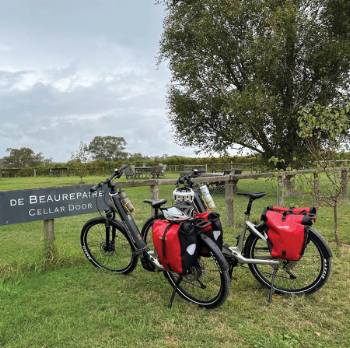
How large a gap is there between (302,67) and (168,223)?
14.0 meters

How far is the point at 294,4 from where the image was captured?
14703mm

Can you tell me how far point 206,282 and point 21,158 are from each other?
67.9 meters

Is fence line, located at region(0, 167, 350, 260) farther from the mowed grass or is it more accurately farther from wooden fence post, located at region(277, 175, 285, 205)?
the mowed grass

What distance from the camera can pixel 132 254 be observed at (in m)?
4.65

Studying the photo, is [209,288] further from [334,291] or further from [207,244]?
[334,291]

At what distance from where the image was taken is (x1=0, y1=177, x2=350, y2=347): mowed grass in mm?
3152

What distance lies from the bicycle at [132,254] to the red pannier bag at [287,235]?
1.91 ft

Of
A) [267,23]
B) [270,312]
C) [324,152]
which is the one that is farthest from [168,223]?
[267,23]

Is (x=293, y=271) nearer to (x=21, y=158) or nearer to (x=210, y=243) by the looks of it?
(x=210, y=243)

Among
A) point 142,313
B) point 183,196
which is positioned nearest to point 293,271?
point 183,196

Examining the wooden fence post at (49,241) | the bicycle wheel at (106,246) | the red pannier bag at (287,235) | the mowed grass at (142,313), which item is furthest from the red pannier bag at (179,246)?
the wooden fence post at (49,241)

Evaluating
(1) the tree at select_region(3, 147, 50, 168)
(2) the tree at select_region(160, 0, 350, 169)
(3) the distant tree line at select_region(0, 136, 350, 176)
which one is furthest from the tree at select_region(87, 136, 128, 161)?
(2) the tree at select_region(160, 0, 350, 169)

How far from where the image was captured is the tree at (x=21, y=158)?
64269 millimetres

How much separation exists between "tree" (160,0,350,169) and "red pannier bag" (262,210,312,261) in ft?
36.6
